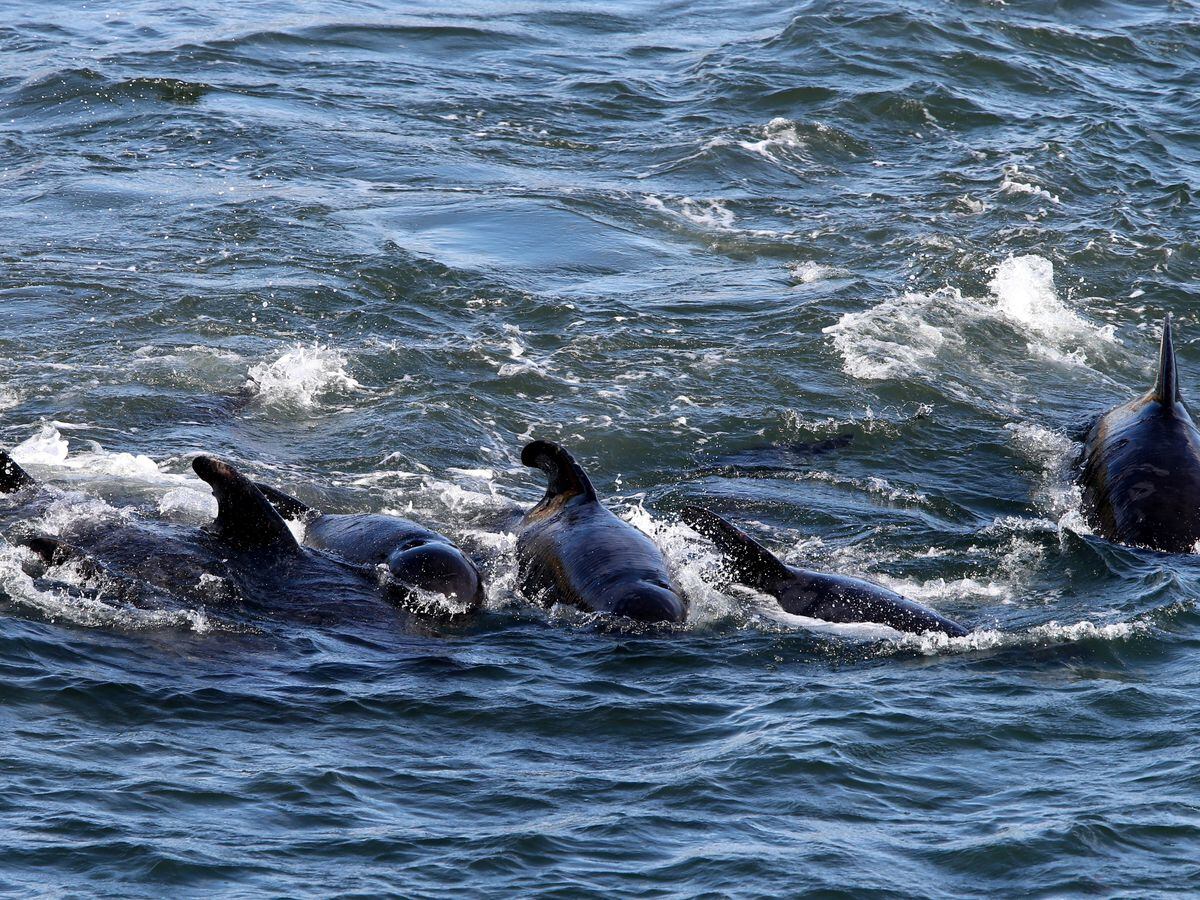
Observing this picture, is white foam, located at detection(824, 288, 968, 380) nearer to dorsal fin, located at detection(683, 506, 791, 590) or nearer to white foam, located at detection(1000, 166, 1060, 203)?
white foam, located at detection(1000, 166, 1060, 203)

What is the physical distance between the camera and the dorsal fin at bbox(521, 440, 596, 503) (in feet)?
37.8

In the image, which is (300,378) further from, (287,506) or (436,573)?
(436,573)

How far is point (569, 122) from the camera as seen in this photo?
25328mm

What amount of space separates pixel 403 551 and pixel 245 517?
112 centimetres

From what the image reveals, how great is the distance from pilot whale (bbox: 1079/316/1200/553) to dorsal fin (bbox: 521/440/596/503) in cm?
405

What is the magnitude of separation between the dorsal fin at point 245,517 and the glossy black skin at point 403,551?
51 cm

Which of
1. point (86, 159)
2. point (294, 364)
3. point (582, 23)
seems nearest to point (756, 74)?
point (582, 23)

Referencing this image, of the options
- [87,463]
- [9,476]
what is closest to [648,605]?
[9,476]

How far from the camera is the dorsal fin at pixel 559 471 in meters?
11.5

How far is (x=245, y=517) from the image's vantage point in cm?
1082

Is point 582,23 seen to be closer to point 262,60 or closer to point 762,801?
point 262,60

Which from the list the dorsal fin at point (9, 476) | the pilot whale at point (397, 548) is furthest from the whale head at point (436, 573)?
the dorsal fin at point (9, 476)

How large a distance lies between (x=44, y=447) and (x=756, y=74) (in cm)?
1701

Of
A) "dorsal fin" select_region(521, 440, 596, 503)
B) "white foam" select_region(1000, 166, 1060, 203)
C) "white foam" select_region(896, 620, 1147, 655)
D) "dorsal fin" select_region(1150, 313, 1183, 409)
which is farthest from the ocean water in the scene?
"dorsal fin" select_region(1150, 313, 1183, 409)
